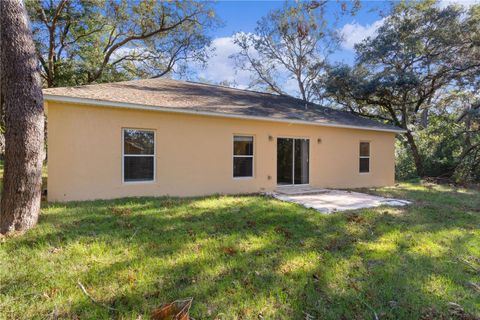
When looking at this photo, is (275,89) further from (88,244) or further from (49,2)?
(88,244)

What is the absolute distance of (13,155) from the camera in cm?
430

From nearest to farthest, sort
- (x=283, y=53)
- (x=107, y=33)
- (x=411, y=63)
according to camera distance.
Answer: (x=411, y=63), (x=107, y=33), (x=283, y=53)

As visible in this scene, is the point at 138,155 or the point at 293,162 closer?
the point at 138,155

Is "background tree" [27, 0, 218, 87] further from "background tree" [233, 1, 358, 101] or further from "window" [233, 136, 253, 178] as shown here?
"window" [233, 136, 253, 178]

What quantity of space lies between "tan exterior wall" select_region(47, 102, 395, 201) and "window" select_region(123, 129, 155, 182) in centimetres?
17

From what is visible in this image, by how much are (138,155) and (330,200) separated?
585 cm

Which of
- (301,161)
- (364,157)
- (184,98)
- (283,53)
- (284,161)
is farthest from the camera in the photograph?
(283,53)

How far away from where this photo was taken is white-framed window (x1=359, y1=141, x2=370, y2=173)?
461 inches

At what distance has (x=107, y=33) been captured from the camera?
1717 cm

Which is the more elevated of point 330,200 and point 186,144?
point 186,144

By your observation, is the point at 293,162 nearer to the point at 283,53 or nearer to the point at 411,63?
the point at 411,63

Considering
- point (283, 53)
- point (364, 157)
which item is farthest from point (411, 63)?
point (283, 53)

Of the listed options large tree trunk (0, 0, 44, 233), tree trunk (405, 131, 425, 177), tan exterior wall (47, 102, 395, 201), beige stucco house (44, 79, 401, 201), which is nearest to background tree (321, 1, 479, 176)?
tree trunk (405, 131, 425, 177)

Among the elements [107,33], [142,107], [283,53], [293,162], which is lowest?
[293,162]
